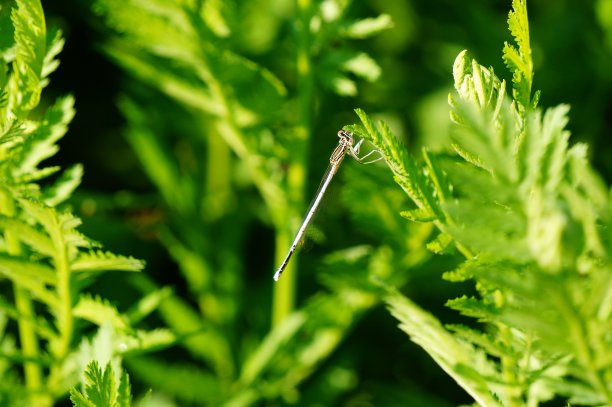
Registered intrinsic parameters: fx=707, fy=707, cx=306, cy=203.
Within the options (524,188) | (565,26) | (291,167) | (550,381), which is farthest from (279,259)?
(565,26)

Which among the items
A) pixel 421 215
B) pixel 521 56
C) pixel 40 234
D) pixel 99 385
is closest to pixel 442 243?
pixel 421 215

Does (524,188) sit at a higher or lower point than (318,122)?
lower

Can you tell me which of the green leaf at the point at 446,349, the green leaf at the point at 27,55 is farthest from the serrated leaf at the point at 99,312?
the green leaf at the point at 446,349

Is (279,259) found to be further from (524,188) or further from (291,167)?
(524,188)

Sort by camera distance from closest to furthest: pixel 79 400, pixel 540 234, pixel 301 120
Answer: pixel 540 234
pixel 79 400
pixel 301 120

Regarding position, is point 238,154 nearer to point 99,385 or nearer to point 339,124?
point 339,124
